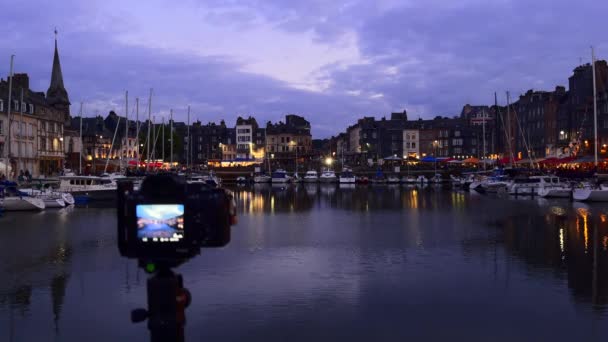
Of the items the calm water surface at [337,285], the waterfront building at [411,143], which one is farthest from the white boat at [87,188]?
the waterfront building at [411,143]

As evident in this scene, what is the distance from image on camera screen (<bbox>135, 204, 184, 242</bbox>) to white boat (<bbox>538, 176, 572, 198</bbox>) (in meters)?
68.5

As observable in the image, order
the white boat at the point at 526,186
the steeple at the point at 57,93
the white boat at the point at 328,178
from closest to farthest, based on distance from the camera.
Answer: the white boat at the point at 526,186, the steeple at the point at 57,93, the white boat at the point at 328,178

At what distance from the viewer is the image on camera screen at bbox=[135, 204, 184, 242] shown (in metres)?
6.43

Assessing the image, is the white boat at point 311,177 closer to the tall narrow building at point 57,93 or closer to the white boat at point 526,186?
the tall narrow building at point 57,93

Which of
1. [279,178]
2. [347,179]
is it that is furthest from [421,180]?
[279,178]

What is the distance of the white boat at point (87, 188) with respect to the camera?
66750 mm

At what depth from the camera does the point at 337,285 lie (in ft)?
67.7

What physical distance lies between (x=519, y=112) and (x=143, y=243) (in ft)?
466

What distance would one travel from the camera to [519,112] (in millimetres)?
138000

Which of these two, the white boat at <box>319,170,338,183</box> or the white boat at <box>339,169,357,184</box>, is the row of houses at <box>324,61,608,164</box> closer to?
the white boat at <box>339,169,357,184</box>

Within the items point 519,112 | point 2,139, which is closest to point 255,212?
point 2,139

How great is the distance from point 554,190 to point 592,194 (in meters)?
A: 8.14

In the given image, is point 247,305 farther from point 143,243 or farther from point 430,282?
point 143,243

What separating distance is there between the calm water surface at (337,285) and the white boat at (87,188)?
96.9 feet
